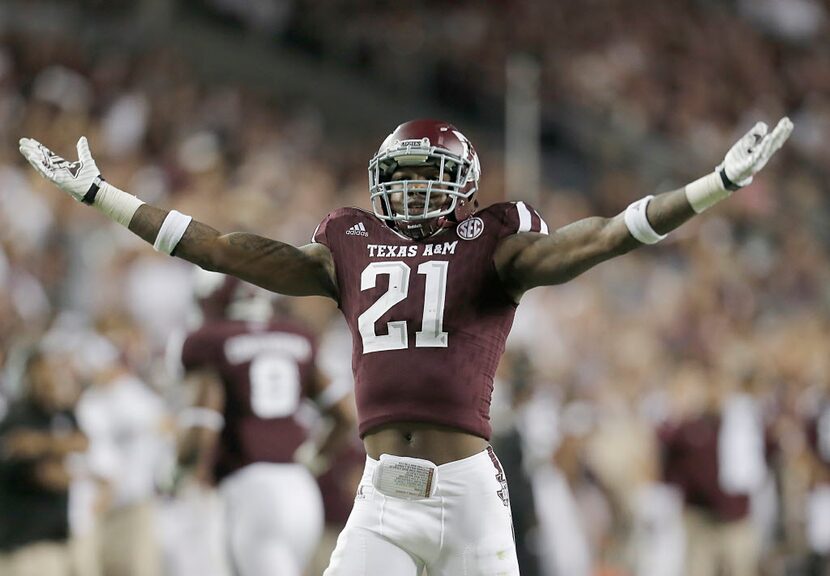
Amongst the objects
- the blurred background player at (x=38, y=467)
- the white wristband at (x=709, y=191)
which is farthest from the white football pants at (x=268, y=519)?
the white wristband at (x=709, y=191)

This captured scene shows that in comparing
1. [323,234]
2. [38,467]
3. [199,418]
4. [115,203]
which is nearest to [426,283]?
[323,234]

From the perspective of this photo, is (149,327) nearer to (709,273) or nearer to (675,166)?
(709,273)

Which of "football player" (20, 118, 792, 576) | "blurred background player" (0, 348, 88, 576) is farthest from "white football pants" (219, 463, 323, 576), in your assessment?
"football player" (20, 118, 792, 576)

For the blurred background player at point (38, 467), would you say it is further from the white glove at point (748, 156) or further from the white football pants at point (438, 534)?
the white glove at point (748, 156)

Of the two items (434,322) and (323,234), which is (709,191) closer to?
(434,322)

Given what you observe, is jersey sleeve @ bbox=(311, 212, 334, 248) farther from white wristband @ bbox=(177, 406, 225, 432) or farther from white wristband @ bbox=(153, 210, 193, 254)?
white wristband @ bbox=(177, 406, 225, 432)

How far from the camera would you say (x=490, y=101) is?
1738 centimetres

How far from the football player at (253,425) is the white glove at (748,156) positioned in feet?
11.4

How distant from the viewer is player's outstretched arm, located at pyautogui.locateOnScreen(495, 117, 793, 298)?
4.10 metres

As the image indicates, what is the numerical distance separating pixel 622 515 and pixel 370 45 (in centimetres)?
833

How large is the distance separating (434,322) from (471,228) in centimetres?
34

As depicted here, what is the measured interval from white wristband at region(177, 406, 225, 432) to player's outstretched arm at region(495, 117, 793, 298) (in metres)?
2.80

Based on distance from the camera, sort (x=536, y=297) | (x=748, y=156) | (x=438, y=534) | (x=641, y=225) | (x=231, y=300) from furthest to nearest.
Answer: (x=536, y=297), (x=231, y=300), (x=438, y=534), (x=641, y=225), (x=748, y=156)

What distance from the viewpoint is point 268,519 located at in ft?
23.1
